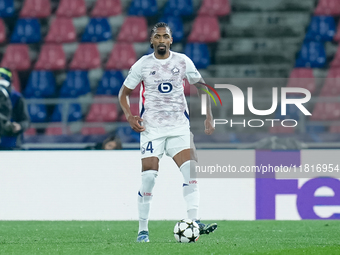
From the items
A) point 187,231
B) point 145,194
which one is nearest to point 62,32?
point 145,194

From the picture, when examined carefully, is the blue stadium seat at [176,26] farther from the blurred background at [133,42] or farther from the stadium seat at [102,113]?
the stadium seat at [102,113]

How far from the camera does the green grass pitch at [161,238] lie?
4.02 metres

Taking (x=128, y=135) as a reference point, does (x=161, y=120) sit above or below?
above

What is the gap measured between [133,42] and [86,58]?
2.59 feet

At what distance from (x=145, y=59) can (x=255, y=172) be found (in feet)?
8.11

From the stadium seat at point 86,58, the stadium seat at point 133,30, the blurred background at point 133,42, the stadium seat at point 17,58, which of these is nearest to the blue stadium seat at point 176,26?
the blurred background at point 133,42

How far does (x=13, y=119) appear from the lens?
26.0 ft

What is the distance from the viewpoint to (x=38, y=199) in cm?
679

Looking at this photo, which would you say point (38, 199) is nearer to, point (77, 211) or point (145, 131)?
point (77, 211)

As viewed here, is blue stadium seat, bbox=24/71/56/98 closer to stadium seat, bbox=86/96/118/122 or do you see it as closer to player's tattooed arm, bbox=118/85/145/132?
stadium seat, bbox=86/96/118/122

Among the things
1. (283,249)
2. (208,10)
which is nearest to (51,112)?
(208,10)

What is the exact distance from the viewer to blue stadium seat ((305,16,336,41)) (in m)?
10.5

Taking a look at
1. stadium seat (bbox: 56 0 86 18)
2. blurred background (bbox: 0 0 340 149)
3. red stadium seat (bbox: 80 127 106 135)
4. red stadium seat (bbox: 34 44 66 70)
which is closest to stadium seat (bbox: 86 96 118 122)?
blurred background (bbox: 0 0 340 149)

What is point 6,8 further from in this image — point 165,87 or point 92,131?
point 165,87
